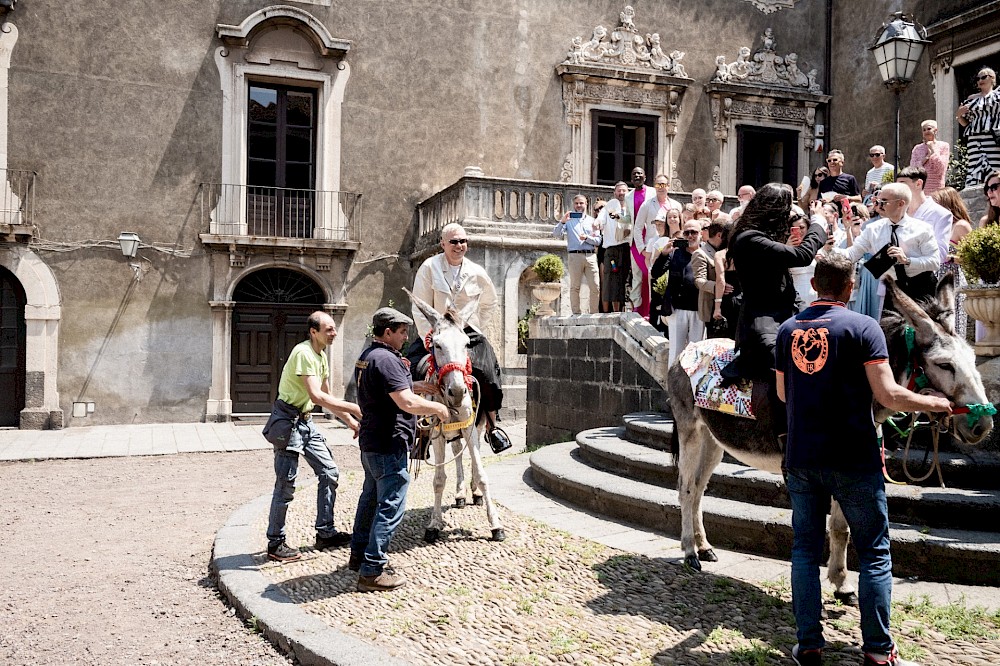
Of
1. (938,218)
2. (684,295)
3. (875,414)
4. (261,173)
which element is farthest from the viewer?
(261,173)

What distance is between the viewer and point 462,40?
66.1ft

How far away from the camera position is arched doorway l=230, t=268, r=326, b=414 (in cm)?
1888

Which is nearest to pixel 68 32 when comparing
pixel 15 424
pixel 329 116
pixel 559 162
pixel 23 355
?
pixel 329 116

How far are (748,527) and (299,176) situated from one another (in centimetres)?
1583

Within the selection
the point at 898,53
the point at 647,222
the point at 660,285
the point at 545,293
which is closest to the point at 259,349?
the point at 545,293

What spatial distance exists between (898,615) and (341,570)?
11.9 ft

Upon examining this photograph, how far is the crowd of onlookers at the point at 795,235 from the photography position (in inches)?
270

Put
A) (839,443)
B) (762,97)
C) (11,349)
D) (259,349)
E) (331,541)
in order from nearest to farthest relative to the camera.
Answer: (839,443), (331,541), (11,349), (259,349), (762,97)

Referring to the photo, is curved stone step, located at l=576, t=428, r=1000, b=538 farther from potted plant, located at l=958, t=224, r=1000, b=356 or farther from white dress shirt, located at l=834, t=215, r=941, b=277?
white dress shirt, located at l=834, t=215, r=941, b=277

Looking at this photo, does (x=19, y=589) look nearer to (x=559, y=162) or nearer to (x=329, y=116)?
(x=329, y=116)

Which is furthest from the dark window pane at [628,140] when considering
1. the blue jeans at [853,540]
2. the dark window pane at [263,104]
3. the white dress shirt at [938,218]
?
the blue jeans at [853,540]

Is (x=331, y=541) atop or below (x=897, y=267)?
below

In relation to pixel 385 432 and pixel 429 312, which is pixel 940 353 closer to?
pixel 385 432

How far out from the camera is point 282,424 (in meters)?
6.50
